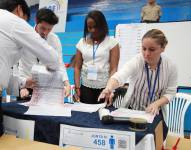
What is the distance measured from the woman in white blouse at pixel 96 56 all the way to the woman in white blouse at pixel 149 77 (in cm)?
52

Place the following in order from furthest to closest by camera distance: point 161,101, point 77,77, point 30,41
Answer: point 77,77, point 161,101, point 30,41

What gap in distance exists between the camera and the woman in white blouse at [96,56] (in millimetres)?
2094

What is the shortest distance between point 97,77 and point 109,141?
104 centimetres

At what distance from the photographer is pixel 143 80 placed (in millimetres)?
1575

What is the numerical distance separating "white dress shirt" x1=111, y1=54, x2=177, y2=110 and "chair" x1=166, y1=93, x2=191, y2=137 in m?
0.95

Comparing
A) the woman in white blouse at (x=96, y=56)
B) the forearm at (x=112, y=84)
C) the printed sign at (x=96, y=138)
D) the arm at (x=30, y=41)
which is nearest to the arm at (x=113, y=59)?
the woman in white blouse at (x=96, y=56)

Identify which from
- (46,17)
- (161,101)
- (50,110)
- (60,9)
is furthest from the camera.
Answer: (60,9)

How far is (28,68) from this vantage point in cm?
199

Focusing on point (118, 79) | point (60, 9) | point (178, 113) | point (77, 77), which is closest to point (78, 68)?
point (77, 77)

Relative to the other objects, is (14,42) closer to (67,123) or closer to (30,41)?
(30,41)

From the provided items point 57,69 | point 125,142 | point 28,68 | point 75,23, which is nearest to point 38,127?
point 57,69

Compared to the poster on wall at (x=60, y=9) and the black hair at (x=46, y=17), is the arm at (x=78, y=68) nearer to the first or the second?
the black hair at (x=46, y=17)

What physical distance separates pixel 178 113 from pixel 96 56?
1046 millimetres

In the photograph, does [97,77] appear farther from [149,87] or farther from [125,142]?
[125,142]
